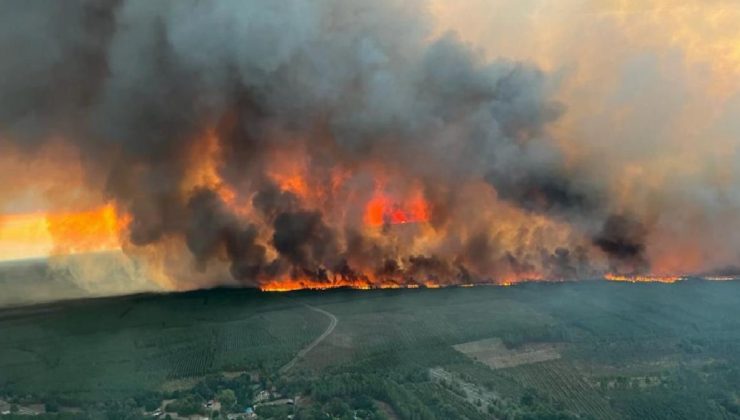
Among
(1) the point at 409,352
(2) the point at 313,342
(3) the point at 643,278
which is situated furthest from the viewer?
(3) the point at 643,278

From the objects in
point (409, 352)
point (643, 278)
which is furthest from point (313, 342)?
point (643, 278)

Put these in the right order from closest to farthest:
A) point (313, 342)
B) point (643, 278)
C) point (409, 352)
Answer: point (409, 352), point (313, 342), point (643, 278)

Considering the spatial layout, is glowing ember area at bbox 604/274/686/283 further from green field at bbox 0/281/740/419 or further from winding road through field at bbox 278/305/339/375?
winding road through field at bbox 278/305/339/375

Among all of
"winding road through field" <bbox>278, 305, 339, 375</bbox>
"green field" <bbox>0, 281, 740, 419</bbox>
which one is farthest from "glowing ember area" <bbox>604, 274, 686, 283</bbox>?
"winding road through field" <bbox>278, 305, 339, 375</bbox>

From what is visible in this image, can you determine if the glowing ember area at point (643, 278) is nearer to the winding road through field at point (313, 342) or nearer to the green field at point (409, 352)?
the green field at point (409, 352)

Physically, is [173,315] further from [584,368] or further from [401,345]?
[584,368]

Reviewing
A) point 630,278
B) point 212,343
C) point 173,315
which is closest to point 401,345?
point 212,343

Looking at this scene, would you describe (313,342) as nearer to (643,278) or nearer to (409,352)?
(409,352)
